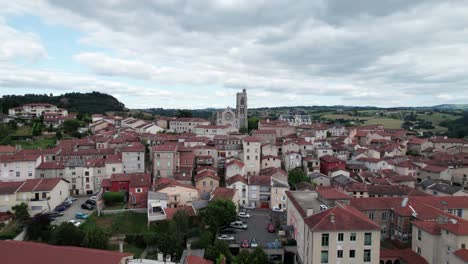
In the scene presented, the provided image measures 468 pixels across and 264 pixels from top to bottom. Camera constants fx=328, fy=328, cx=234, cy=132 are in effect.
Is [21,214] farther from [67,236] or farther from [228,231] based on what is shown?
[228,231]

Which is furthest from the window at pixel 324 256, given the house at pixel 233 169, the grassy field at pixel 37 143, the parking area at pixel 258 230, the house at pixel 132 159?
the grassy field at pixel 37 143

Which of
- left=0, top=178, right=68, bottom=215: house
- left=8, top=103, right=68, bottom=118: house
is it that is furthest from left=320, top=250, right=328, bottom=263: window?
left=8, top=103, right=68, bottom=118: house

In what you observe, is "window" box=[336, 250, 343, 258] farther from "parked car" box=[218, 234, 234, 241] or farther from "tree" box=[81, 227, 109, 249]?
"tree" box=[81, 227, 109, 249]

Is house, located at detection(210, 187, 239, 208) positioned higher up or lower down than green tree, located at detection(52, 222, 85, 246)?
higher up

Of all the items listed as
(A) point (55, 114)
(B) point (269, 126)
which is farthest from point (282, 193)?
(A) point (55, 114)

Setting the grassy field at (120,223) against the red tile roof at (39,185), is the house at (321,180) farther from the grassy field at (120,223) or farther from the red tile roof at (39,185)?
the red tile roof at (39,185)

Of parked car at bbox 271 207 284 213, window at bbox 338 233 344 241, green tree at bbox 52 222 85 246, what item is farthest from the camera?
parked car at bbox 271 207 284 213
